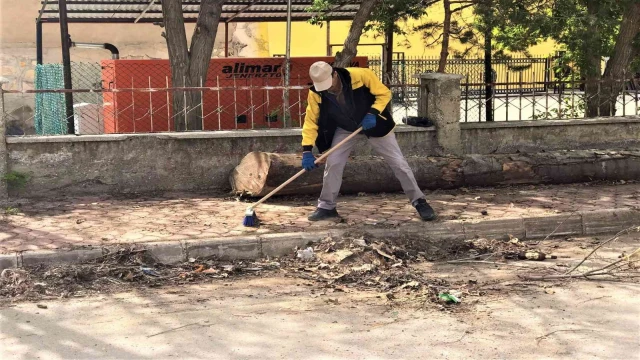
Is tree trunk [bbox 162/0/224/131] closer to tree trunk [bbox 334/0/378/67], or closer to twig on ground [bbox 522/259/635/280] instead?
tree trunk [bbox 334/0/378/67]

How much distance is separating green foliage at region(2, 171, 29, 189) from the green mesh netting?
4184 millimetres

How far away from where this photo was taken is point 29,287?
5.82 m

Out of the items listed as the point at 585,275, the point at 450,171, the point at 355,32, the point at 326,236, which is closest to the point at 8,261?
the point at 326,236

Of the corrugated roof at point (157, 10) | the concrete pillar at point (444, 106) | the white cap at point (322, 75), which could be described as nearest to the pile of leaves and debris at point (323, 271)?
the white cap at point (322, 75)

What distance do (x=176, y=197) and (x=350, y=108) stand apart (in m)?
2.60

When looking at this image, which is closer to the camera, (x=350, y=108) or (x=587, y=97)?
(x=350, y=108)

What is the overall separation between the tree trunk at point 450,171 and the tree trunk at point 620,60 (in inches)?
73.1

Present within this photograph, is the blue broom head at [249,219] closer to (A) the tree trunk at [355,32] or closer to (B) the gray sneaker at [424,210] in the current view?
(B) the gray sneaker at [424,210]

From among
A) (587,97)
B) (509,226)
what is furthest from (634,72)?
(509,226)

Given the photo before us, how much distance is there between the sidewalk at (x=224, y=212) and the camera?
7098 millimetres

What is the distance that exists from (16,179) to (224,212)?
2.43 m

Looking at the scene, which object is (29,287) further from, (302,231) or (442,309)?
(442,309)

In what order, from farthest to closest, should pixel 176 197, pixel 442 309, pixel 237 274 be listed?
pixel 176 197
pixel 237 274
pixel 442 309

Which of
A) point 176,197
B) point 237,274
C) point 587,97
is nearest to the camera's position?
point 237,274
